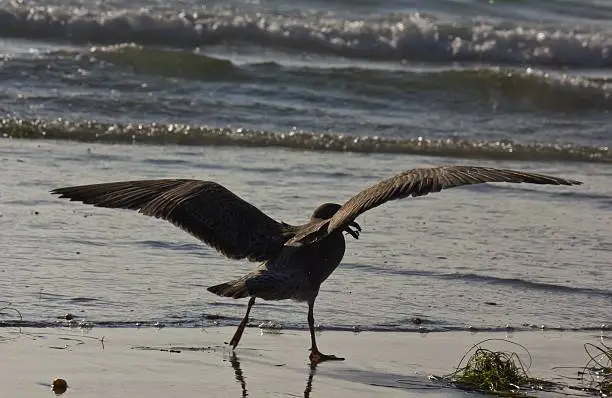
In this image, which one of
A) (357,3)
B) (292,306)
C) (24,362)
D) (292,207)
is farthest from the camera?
(357,3)

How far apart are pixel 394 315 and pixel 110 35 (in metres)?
10.0

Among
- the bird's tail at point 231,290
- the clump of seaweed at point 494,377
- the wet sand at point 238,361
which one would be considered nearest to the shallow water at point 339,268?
the wet sand at point 238,361

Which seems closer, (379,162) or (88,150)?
(88,150)

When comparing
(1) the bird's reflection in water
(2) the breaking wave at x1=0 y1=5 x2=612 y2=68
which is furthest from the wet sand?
(2) the breaking wave at x1=0 y1=5 x2=612 y2=68

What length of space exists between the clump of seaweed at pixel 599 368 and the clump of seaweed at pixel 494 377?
172mm

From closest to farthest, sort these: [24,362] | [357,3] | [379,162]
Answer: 1. [24,362]
2. [379,162]
3. [357,3]

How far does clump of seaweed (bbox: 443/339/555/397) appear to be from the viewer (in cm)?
470

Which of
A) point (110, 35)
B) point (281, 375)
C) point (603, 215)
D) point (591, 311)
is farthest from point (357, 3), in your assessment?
point (281, 375)

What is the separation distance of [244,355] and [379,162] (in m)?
5.01

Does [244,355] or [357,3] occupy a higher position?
[357,3]

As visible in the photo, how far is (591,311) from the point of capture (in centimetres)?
598

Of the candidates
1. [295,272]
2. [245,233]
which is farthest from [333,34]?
[295,272]

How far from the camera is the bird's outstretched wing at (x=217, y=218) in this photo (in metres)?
5.33

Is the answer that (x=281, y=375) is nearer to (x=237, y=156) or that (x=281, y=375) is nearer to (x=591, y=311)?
(x=591, y=311)
